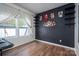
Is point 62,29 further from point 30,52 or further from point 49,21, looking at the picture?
point 30,52

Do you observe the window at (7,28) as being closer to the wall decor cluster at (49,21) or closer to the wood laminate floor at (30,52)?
the wood laminate floor at (30,52)

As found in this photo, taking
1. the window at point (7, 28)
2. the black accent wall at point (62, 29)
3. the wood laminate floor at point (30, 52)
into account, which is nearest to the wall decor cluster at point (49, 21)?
the black accent wall at point (62, 29)

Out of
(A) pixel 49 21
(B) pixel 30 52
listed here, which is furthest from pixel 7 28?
(A) pixel 49 21

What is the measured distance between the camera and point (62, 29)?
2906mm

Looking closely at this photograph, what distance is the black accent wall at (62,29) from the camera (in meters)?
2.66

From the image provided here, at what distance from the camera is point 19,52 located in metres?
1.91

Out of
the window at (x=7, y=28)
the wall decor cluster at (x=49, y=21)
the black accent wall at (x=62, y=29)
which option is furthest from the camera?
the wall decor cluster at (x=49, y=21)

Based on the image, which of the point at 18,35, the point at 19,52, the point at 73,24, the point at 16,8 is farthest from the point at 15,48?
the point at 73,24

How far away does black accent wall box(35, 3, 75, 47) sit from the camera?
266cm

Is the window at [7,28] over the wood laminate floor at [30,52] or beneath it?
over

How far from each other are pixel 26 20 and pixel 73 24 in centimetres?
160

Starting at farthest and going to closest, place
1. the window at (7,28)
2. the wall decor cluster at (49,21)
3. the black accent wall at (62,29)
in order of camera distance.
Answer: the wall decor cluster at (49,21) < the black accent wall at (62,29) < the window at (7,28)

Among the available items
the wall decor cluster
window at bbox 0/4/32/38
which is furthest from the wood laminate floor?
the wall decor cluster

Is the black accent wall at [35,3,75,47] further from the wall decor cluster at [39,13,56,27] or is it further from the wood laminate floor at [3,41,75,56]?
the wood laminate floor at [3,41,75,56]
